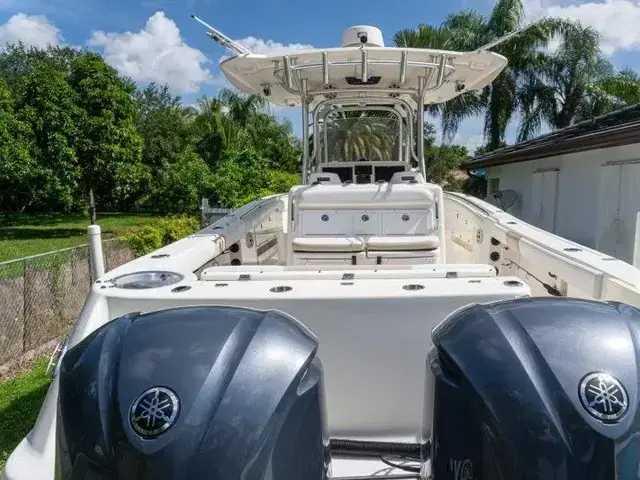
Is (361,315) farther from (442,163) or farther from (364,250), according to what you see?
(442,163)

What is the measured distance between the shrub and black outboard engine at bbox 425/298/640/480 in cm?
845

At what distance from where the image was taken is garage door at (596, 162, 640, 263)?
9.20m

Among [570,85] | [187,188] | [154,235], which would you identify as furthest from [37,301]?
[570,85]

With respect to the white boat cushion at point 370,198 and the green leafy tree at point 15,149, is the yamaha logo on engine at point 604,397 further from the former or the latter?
the green leafy tree at point 15,149

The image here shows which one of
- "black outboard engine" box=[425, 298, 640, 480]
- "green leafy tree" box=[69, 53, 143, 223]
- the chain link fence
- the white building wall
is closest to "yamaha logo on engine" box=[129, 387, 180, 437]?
"black outboard engine" box=[425, 298, 640, 480]

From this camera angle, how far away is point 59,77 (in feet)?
54.0

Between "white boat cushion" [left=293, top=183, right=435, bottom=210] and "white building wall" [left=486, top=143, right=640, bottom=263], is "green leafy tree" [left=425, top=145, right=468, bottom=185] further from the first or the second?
"white boat cushion" [left=293, top=183, right=435, bottom=210]

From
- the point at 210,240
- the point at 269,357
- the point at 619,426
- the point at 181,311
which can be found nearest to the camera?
the point at 619,426

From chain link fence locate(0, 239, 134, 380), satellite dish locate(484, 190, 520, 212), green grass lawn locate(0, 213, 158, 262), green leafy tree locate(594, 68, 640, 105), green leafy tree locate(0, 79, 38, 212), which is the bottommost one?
green grass lawn locate(0, 213, 158, 262)

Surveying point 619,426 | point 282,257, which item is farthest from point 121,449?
point 282,257

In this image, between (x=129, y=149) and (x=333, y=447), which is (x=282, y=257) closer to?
(x=333, y=447)

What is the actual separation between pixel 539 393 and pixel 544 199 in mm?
12979

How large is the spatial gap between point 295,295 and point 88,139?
16.4 m

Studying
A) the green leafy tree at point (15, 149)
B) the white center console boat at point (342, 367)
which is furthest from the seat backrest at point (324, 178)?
the green leafy tree at point (15, 149)
